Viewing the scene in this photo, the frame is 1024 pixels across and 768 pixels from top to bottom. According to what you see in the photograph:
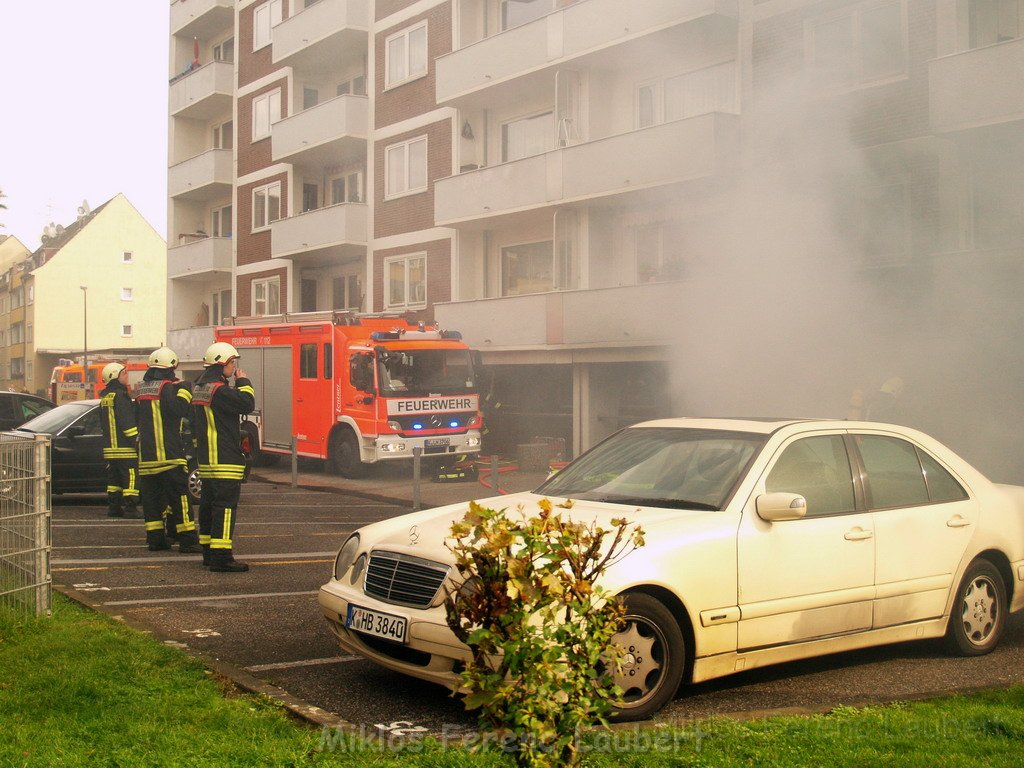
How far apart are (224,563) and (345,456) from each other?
9.38m

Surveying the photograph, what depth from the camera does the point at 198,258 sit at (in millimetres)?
33344

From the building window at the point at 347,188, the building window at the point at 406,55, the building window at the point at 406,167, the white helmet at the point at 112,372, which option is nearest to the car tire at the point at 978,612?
the white helmet at the point at 112,372

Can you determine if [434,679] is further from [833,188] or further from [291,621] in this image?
[833,188]

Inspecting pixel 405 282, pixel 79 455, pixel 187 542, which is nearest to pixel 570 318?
pixel 405 282

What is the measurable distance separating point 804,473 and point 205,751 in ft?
10.6

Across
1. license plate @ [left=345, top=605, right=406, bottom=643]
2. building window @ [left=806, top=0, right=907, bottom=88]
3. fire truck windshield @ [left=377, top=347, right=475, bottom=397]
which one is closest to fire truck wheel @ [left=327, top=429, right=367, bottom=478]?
fire truck windshield @ [left=377, top=347, right=475, bottom=397]

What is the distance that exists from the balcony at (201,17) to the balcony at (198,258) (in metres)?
6.65

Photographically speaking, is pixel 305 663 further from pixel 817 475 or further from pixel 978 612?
pixel 978 612

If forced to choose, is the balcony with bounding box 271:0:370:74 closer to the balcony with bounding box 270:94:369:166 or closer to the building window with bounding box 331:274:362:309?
the balcony with bounding box 270:94:369:166

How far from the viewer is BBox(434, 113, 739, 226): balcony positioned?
16.4 m

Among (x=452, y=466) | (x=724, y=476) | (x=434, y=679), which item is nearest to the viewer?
Result: (x=434, y=679)

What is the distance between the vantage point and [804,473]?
18.5 ft

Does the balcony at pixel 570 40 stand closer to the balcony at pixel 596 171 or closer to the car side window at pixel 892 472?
the balcony at pixel 596 171

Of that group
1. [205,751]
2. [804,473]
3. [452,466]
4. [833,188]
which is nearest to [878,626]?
[804,473]
